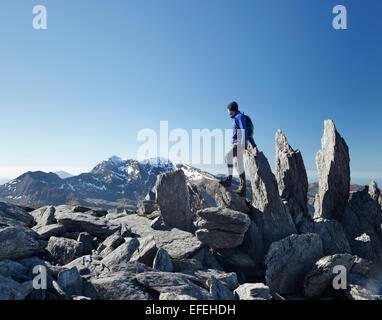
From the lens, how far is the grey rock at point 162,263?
12.4 m

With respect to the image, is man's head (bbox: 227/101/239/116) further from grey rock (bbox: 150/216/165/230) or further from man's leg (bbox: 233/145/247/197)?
grey rock (bbox: 150/216/165/230)

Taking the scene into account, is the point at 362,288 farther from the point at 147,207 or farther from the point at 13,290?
the point at 147,207

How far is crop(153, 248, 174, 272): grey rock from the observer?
40.8 ft

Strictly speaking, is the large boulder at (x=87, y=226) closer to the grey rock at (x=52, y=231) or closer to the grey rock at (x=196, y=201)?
the grey rock at (x=52, y=231)

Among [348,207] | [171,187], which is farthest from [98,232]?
[348,207]

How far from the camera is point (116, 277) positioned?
33.3ft

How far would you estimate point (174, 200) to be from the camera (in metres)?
19.9

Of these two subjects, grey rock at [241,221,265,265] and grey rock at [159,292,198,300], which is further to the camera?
grey rock at [241,221,265,265]

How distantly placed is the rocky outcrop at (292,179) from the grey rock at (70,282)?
19.6 m

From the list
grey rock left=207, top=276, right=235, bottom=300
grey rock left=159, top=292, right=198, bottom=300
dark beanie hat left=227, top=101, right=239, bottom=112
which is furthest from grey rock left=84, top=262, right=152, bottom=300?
dark beanie hat left=227, top=101, right=239, bottom=112

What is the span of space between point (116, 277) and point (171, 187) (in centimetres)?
1048

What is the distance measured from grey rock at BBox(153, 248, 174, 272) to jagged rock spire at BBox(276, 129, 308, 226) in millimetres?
15079
